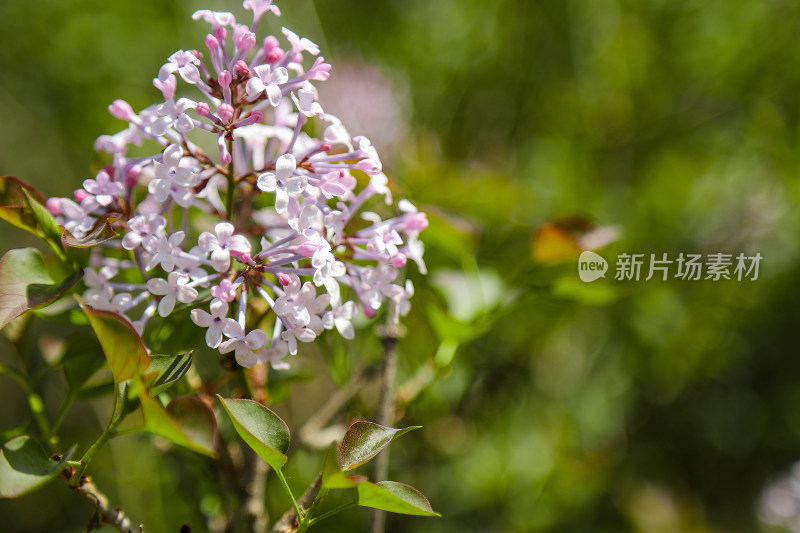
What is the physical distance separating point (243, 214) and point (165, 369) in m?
0.16

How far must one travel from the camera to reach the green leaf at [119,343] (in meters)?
0.37

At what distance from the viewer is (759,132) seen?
1.38 metres

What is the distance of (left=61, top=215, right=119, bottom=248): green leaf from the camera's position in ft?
1.45

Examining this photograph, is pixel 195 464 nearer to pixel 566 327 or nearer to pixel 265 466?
pixel 265 466

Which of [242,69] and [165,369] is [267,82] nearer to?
[242,69]

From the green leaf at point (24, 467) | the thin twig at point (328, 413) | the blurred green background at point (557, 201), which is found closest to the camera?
the green leaf at point (24, 467)

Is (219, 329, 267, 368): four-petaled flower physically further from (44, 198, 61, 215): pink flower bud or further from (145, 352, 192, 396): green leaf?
(44, 198, 61, 215): pink flower bud

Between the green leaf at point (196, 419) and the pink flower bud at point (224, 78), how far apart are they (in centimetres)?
21

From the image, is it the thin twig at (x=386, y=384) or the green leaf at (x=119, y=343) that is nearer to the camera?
the green leaf at (x=119, y=343)

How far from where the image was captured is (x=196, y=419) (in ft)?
1.34

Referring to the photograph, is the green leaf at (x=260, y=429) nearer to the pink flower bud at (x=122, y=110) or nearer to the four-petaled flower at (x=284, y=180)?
the four-petaled flower at (x=284, y=180)

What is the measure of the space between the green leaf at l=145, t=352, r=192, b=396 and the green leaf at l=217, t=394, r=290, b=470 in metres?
0.05

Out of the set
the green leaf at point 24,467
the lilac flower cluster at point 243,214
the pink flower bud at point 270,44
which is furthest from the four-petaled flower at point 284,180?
the green leaf at point 24,467

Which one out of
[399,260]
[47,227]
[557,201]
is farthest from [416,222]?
[557,201]
